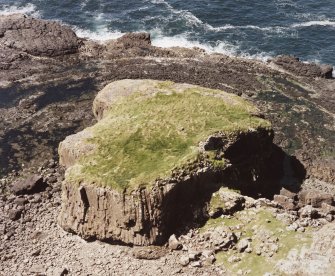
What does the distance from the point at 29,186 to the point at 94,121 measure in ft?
47.1

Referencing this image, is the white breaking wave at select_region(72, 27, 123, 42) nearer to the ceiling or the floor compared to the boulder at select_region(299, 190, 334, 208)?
nearer to the ceiling

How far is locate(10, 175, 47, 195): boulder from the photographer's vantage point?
158 ft

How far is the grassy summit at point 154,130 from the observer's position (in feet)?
130

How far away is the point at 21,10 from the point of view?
91.3 m

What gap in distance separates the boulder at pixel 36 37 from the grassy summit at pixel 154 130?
90.5ft

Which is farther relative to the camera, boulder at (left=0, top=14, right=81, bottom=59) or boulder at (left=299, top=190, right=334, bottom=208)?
boulder at (left=0, top=14, right=81, bottom=59)

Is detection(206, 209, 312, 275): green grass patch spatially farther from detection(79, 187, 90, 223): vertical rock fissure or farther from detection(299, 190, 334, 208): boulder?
detection(79, 187, 90, 223): vertical rock fissure

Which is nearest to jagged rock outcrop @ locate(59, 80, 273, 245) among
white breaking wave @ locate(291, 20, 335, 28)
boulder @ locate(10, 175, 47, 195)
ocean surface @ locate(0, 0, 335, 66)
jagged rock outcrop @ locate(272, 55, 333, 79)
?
boulder @ locate(10, 175, 47, 195)

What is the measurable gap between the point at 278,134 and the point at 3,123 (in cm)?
3290

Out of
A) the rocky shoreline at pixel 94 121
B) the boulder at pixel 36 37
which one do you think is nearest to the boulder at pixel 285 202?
the rocky shoreline at pixel 94 121

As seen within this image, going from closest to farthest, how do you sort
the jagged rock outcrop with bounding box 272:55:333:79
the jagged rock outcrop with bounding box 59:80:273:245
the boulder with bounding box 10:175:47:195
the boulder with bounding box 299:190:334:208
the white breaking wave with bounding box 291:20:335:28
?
1. the jagged rock outcrop with bounding box 59:80:273:245
2. the boulder with bounding box 299:190:334:208
3. the boulder with bounding box 10:175:47:195
4. the jagged rock outcrop with bounding box 272:55:333:79
5. the white breaking wave with bounding box 291:20:335:28

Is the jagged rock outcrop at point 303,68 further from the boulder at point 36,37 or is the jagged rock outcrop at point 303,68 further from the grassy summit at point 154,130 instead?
the boulder at point 36,37

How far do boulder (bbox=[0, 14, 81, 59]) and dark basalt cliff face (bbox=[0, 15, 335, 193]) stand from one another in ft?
0.49

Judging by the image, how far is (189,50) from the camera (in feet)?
251
